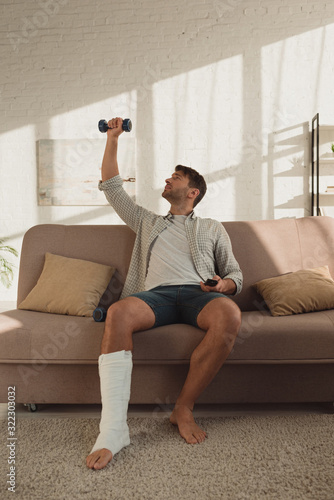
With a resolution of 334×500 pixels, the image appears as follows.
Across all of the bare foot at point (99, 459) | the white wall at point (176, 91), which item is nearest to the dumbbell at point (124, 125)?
the bare foot at point (99, 459)

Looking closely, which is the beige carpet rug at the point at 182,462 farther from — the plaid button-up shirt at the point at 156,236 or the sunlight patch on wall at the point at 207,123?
the sunlight patch on wall at the point at 207,123

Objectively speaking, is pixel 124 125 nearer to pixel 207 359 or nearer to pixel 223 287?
pixel 223 287

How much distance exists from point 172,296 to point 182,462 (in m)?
0.72

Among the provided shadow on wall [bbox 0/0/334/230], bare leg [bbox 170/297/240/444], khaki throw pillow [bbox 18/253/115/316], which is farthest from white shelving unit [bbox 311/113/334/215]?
bare leg [bbox 170/297/240/444]

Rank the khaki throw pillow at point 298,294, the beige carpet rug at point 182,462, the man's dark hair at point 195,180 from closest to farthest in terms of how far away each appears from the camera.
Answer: the beige carpet rug at point 182,462 < the khaki throw pillow at point 298,294 < the man's dark hair at point 195,180

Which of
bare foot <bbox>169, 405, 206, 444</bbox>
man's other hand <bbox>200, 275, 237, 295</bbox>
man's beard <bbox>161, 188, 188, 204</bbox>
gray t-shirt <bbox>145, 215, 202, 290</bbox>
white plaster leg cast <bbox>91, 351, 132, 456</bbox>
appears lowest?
bare foot <bbox>169, 405, 206, 444</bbox>

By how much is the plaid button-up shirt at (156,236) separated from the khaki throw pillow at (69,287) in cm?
14

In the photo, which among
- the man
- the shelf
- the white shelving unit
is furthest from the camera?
the white shelving unit

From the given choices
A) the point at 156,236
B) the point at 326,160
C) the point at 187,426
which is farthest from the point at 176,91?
the point at 187,426

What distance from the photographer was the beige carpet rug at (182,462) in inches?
56.1

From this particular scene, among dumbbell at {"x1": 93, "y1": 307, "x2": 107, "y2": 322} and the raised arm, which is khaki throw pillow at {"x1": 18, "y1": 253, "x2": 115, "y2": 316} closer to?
dumbbell at {"x1": 93, "y1": 307, "x2": 107, "y2": 322}

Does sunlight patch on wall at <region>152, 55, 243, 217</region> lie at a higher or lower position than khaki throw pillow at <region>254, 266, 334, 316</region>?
higher

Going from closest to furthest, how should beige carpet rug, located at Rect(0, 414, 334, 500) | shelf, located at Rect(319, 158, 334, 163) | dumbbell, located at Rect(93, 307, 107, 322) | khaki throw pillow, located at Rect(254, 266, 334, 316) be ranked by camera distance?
beige carpet rug, located at Rect(0, 414, 334, 500) → dumbbell, located at Rect(93, 307, 107, 322) → khaki throw pillow, located at Rect(254, 266, 334, 316) → shelf, located at Rect(319, 158, 334, 163)

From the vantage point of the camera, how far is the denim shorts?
201 centimetres
